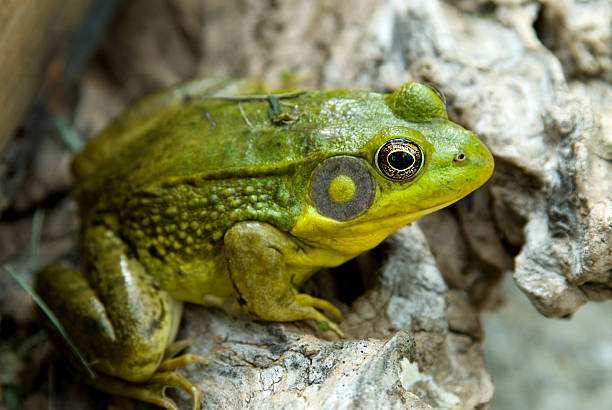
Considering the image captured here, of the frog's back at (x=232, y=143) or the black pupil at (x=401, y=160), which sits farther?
the frog's back at (x=232, y=143)

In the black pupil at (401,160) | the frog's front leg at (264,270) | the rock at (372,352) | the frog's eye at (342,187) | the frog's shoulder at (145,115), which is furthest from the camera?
the frog's shoulder at (145,115)

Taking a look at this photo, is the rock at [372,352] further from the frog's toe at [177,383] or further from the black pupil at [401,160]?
the black pupil at [401,160]

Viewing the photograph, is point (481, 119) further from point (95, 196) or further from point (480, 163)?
point (95, 196)

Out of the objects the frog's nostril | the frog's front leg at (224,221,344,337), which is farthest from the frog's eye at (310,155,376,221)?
the frog's nostril

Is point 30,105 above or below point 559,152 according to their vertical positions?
above

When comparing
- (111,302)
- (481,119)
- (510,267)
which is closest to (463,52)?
(481,119)

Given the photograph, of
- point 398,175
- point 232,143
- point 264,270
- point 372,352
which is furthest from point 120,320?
point 398,175

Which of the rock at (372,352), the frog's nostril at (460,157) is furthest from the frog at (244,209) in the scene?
the rock at (372,352)
